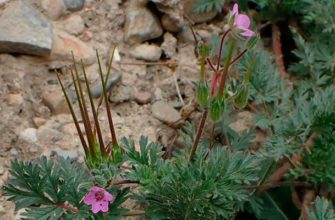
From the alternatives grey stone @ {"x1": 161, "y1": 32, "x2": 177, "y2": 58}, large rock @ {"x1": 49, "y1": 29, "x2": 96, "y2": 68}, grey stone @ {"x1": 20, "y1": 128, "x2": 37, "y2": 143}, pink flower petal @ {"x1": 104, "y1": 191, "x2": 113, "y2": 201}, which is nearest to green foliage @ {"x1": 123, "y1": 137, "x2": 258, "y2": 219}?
pink flower petal @ {"x1": 104, "y1": 191, "x2": 113, "y2": 201}

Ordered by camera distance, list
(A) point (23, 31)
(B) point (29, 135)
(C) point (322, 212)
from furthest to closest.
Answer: (A) point (23, 31), (B) point (29, 135), (C) point (322, 212)

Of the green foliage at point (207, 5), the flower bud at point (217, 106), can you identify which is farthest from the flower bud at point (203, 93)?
the green foliage at point (207, 5)

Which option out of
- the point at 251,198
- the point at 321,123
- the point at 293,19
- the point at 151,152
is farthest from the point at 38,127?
the point at 293,19

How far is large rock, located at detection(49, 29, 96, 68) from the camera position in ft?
7.97

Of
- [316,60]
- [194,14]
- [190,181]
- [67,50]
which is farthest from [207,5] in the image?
[190,181]

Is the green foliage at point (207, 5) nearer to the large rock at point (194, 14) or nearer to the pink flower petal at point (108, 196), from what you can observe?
the large rock at point (194, 14)

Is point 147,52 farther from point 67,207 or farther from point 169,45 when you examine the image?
point 67,207

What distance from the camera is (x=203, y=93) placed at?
1.84 meters

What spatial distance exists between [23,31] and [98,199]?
0.76 metres

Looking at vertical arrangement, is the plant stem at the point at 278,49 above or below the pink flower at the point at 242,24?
below

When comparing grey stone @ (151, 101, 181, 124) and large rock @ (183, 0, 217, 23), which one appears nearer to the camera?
grey stone @ (151, 101, 181, 124)

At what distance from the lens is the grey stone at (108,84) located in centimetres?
237

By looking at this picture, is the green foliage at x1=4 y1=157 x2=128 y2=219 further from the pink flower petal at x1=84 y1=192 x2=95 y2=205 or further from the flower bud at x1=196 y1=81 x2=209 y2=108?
the flower bud at x1=196 y1=81 x2=209 y2=108

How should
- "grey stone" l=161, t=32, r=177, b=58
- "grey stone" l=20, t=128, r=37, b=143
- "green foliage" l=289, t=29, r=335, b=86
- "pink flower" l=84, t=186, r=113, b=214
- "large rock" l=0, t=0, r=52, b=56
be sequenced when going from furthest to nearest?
"grey stone" l=161, t=32, r=177, b=58 → "green foliage" l=289, t=29, r=335, b=86 → "large rock" l=0, t=0, r=52, b=56 → "grey stone" l=20, t=128, r=37, b=143 → "pink flower" l=84, t=186, r=113, b=214
